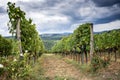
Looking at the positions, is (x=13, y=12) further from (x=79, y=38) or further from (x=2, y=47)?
(x=2, y=47)

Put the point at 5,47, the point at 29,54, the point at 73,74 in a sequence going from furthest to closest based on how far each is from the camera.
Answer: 1. the point at 5,47
2. the point at 29,54
3. the point at 73,74

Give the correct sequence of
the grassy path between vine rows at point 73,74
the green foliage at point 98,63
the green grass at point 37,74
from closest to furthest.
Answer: the green grass at point 37,74
the grassy path between vine rows at point 73,74
the green foliage at point 98,63

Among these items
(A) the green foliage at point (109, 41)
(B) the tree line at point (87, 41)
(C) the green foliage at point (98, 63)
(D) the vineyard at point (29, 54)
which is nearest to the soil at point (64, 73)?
(D) the vineyard at point (29, 54)

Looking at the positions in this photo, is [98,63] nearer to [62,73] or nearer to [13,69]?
[62,73]

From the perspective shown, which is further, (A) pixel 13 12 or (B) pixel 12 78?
(A) pixel 13 12

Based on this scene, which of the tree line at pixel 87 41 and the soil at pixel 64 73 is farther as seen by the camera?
the tree line at pixel 87 41

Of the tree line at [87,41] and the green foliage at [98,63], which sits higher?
the tree line at [87,41]

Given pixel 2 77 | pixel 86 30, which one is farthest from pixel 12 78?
pixel 86 30

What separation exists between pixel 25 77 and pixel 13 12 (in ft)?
23.8

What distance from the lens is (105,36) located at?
50.6m

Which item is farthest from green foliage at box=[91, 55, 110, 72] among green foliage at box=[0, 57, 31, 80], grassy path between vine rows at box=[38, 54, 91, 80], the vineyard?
green foliage at box=[0, 57, 31, 80]

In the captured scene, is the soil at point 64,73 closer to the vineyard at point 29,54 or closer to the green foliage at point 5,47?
the vineyard at point 29,54

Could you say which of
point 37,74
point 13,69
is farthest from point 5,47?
point 13,69

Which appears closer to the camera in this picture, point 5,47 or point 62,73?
point 62,73
